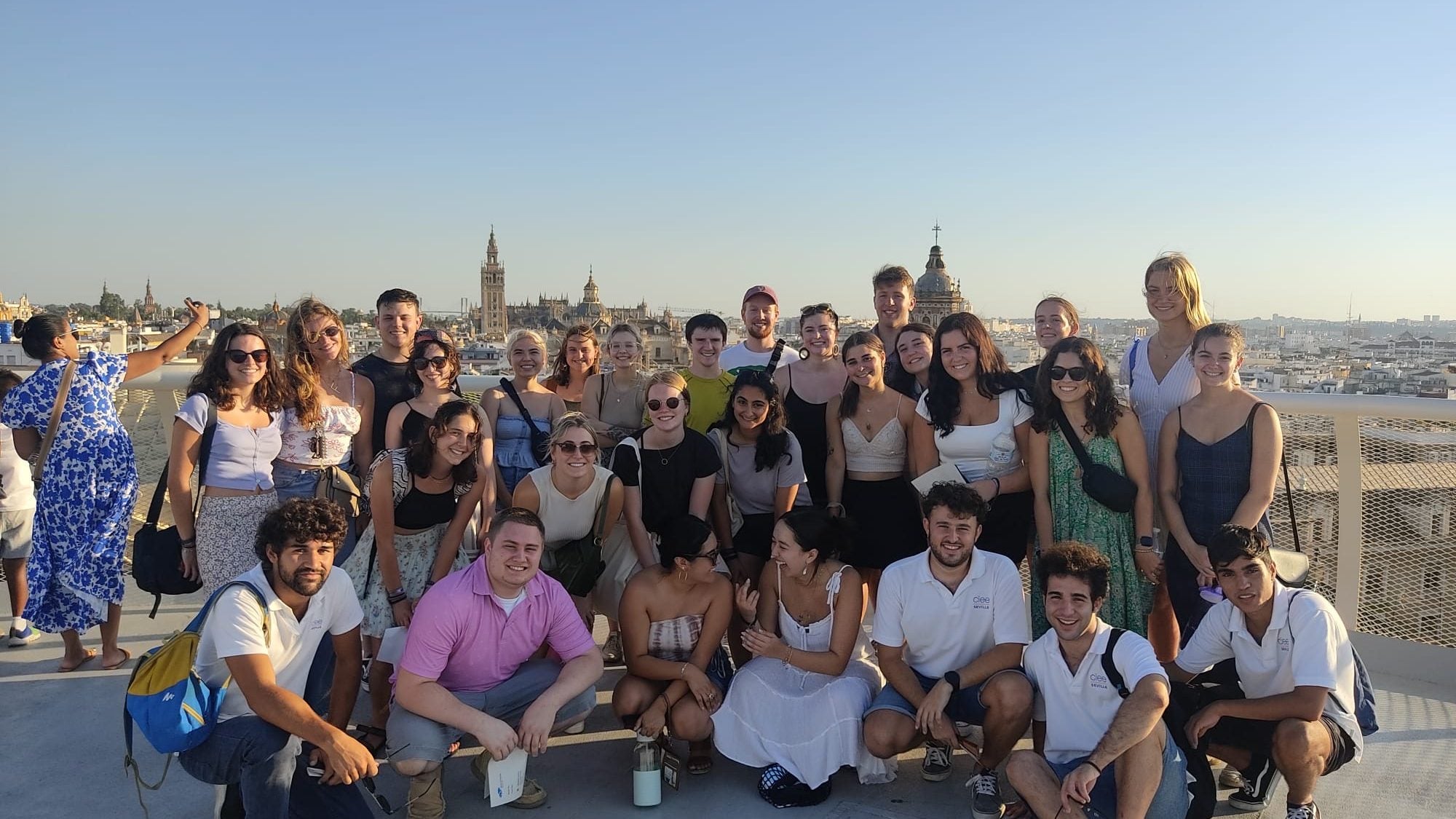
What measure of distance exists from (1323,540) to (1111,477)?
1619 millimetres

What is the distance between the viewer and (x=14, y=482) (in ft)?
13.6

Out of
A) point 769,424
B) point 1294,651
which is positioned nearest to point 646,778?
point 769,424

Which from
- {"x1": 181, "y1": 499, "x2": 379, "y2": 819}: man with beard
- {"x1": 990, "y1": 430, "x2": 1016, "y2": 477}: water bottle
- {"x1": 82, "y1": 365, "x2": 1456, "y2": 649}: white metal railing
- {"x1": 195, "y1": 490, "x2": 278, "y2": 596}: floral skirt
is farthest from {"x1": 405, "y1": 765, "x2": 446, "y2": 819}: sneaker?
{"x1": 82, "y1": 365, "x2": 1456, "y2": 649}: white metal railing

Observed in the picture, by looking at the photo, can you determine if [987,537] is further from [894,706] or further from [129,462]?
[129,462]

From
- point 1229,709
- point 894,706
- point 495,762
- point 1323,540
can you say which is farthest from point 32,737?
point 1323,540

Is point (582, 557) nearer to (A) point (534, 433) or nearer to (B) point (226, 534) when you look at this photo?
(A) point (534, 433)

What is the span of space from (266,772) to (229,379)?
153 cm

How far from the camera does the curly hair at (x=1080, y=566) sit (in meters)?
2.60

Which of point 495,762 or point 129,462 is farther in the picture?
point 129,462

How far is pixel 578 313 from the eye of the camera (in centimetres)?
12012

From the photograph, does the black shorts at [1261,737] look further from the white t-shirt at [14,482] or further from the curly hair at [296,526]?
the white t-shirt at [14,482]

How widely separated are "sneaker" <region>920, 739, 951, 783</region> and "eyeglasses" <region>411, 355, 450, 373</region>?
227cm

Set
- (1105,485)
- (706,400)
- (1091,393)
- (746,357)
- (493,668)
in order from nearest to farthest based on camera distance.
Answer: (493,668) < (1105,485) < (1091,393) < (706,400) < (746,357)

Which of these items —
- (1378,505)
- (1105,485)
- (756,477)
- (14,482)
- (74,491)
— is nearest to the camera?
(1105,485)
